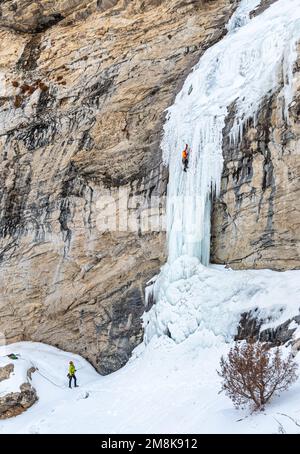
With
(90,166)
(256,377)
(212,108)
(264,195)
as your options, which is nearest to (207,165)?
(212,108)

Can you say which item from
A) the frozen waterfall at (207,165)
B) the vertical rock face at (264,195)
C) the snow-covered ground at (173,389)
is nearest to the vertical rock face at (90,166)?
the frozen waterfall at (207,165)

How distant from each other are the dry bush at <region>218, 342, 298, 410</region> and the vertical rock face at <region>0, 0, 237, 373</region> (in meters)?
8.69

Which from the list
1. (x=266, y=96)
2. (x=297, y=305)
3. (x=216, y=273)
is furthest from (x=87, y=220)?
(x=297, y=305)

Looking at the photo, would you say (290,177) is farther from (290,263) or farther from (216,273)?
(216,273)

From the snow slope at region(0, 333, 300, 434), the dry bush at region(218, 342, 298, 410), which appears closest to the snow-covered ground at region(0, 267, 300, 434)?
the snow slope at region(0, 333, 300, 434)

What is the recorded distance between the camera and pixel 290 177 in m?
15.1

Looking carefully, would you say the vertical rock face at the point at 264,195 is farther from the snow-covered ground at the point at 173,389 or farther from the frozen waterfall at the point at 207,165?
the snow-covered ground at the point at 173,389

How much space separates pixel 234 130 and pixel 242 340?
633 cm

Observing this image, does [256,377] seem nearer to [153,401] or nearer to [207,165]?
[153,401]

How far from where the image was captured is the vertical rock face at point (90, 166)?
63.7ft

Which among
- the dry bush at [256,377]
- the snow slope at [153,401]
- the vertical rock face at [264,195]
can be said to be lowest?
the snow slope at [153,401]

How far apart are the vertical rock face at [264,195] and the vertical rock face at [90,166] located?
2790 mm

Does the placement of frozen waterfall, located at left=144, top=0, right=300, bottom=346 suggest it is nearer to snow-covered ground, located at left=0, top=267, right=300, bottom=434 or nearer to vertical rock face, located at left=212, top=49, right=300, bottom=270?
snow-covered ground, located at left=0, top=267, right=300, bottom=434

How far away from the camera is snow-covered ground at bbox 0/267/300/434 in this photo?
10.3 meters
